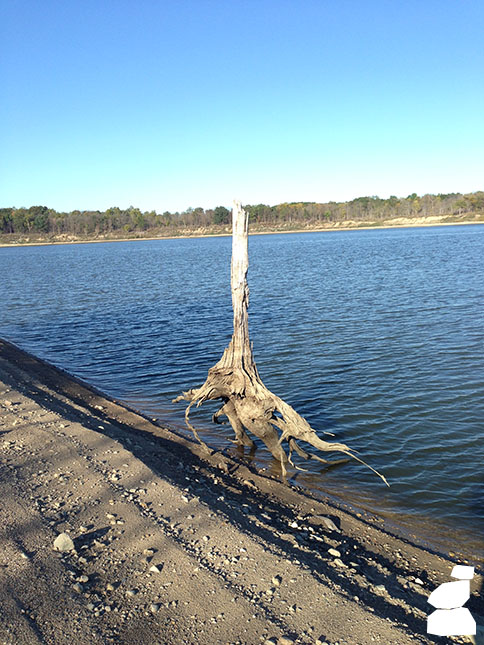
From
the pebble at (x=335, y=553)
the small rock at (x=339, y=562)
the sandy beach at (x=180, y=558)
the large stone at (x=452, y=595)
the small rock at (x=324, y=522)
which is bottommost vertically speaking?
the small rock at (x=324, y=522)

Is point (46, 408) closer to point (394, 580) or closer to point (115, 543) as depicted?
point (115, 543)

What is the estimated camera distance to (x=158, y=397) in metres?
14.9

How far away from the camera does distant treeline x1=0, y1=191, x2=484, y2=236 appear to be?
17412cm

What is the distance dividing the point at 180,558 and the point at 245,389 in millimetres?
5242

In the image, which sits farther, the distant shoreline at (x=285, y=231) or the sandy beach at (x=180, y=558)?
the distant shoreline at (x=285, y=231)

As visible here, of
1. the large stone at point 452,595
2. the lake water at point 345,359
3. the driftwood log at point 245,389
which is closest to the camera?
the large stone at point 452,595

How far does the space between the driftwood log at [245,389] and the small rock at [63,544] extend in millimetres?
4558

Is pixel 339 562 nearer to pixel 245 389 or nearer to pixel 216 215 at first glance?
pixel 245 389

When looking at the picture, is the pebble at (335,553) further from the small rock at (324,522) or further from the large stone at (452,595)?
the large stone at (452,595)

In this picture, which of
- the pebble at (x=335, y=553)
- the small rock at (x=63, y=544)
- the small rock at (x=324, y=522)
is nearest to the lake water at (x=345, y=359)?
the small rock at (x=324, y=522)

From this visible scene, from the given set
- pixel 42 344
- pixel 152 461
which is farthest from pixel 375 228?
pixel 152 461

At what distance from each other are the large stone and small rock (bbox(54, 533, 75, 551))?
3.77 m

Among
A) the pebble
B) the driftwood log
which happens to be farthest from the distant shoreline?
the pebble

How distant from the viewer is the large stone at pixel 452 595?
4094 mm
